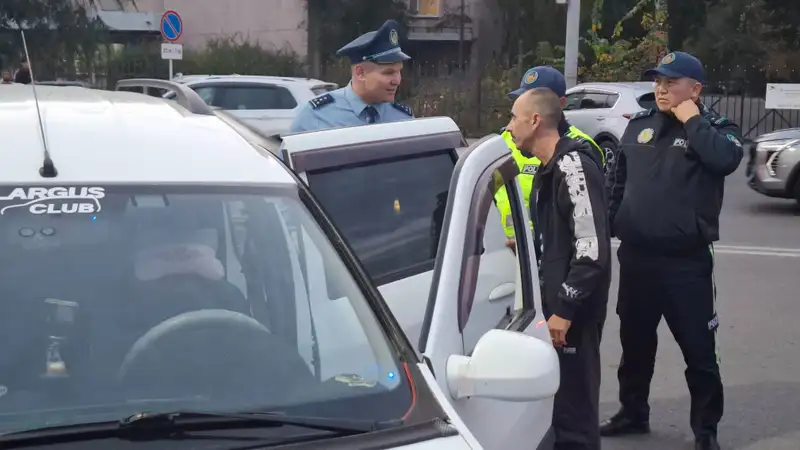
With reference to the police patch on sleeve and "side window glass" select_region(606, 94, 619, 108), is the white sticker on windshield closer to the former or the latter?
the police patch on sleeve

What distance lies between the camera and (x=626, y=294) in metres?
5.16

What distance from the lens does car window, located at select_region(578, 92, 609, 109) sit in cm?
1861

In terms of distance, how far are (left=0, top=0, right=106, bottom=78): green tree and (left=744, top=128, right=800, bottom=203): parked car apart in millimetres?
17047

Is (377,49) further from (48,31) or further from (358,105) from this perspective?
(48,31)

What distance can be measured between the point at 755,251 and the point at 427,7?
36.1m

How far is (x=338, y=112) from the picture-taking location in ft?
15.1

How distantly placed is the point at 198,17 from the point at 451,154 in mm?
40714

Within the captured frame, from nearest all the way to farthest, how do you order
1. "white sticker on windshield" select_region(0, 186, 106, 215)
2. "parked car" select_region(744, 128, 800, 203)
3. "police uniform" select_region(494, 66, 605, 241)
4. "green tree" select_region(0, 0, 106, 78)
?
"white sticker on windshield" select_region(0, 186, 106, 215), "police uniform" select_region(494, 66, 605, 241), "parked car" select_region(744, 128, 800, 203), "green tree" select_region(0, 0, 106, 78)

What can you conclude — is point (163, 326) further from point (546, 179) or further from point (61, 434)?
point (546, 179)

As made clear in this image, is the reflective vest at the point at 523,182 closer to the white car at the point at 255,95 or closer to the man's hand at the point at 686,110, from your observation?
the man's hand at the point at 686,110

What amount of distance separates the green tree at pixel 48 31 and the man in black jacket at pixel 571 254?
22.0m

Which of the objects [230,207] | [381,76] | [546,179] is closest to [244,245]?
[230,207]

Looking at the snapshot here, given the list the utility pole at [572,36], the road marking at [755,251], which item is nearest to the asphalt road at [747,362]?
the road marking at [755,251]

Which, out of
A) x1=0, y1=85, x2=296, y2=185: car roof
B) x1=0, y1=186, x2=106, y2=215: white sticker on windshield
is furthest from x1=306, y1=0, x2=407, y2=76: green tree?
x1=0, y1=186, x2=106, y2=215: white sticker on windshield
